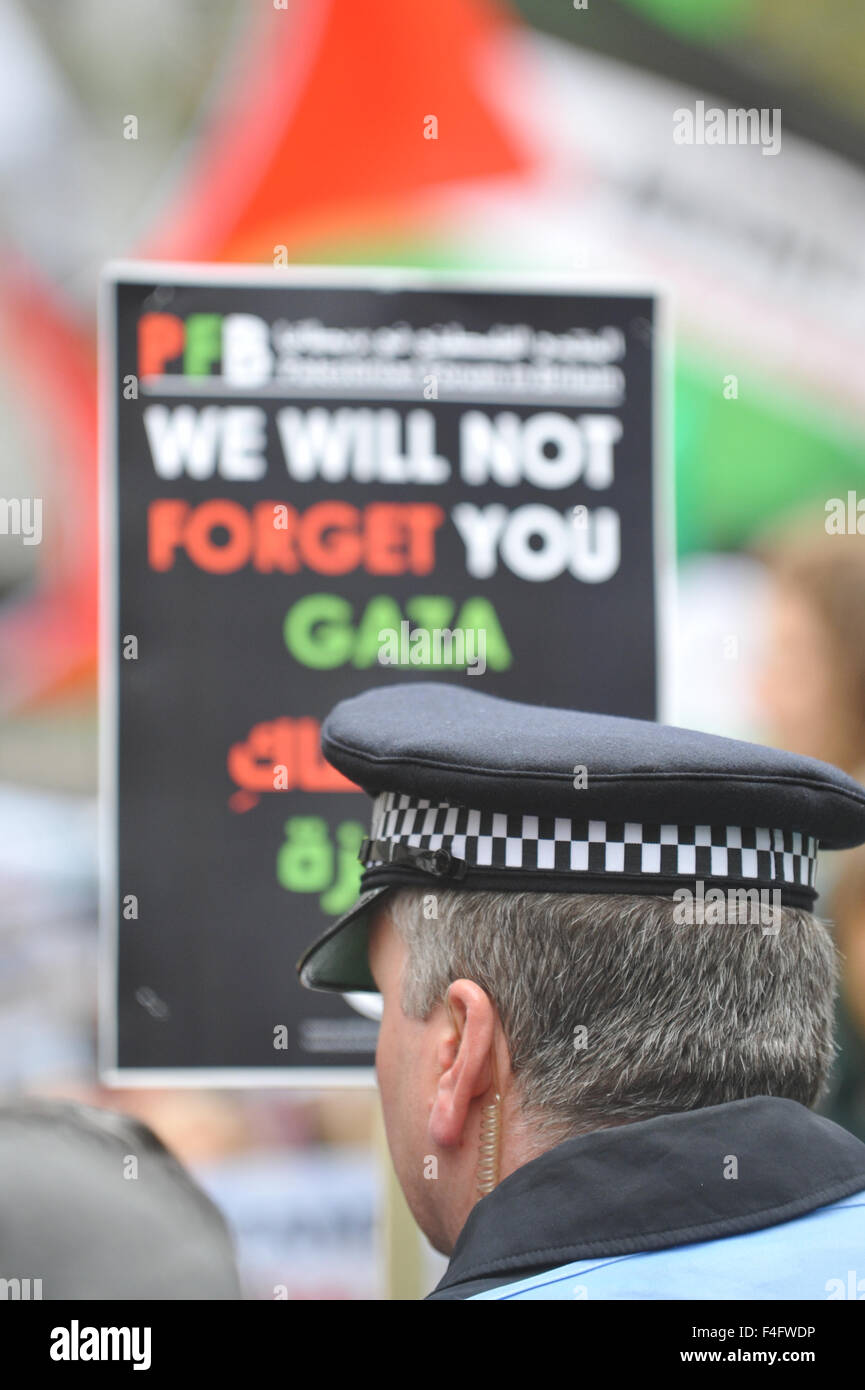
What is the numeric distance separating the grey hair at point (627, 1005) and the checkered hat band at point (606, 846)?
0.03 metres

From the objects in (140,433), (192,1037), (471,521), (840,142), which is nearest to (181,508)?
(140,433)

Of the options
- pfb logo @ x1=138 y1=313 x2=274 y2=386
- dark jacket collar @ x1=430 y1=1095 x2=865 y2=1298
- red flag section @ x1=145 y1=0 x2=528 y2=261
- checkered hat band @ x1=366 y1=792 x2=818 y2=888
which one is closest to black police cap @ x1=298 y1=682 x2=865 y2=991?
checkered hat band @ x1=366 y1=792 x2=818 y2=888

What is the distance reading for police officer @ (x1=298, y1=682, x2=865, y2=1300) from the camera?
3.41 ft

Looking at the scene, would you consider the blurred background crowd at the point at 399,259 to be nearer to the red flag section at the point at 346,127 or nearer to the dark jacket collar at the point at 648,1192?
the red flag section at the point at 346,127

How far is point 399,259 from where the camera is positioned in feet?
6.32

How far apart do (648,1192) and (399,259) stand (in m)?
1.33

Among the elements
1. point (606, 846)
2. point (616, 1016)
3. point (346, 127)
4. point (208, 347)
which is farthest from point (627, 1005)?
point (346, 127)

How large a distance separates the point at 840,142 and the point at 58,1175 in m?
1.79

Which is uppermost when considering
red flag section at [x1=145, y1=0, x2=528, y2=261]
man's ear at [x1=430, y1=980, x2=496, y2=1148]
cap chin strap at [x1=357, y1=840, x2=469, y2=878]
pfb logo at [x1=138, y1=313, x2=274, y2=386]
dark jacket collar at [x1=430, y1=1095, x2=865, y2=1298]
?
red flag section at [x1=145, y1=0, x2=528, y2=261]

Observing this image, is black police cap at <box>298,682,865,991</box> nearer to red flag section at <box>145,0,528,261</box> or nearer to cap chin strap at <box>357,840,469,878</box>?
cap chin strap at <box>357,840,469,878</box>

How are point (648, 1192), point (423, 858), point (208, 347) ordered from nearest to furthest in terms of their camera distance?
point (648, 1192) < point (423, 858) < point (208, 347)

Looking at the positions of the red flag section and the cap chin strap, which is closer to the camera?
the cap chin strap

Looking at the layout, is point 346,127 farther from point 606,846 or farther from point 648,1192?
point 648,1192

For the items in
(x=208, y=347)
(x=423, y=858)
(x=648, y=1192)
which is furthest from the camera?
(x=208, y=347)
